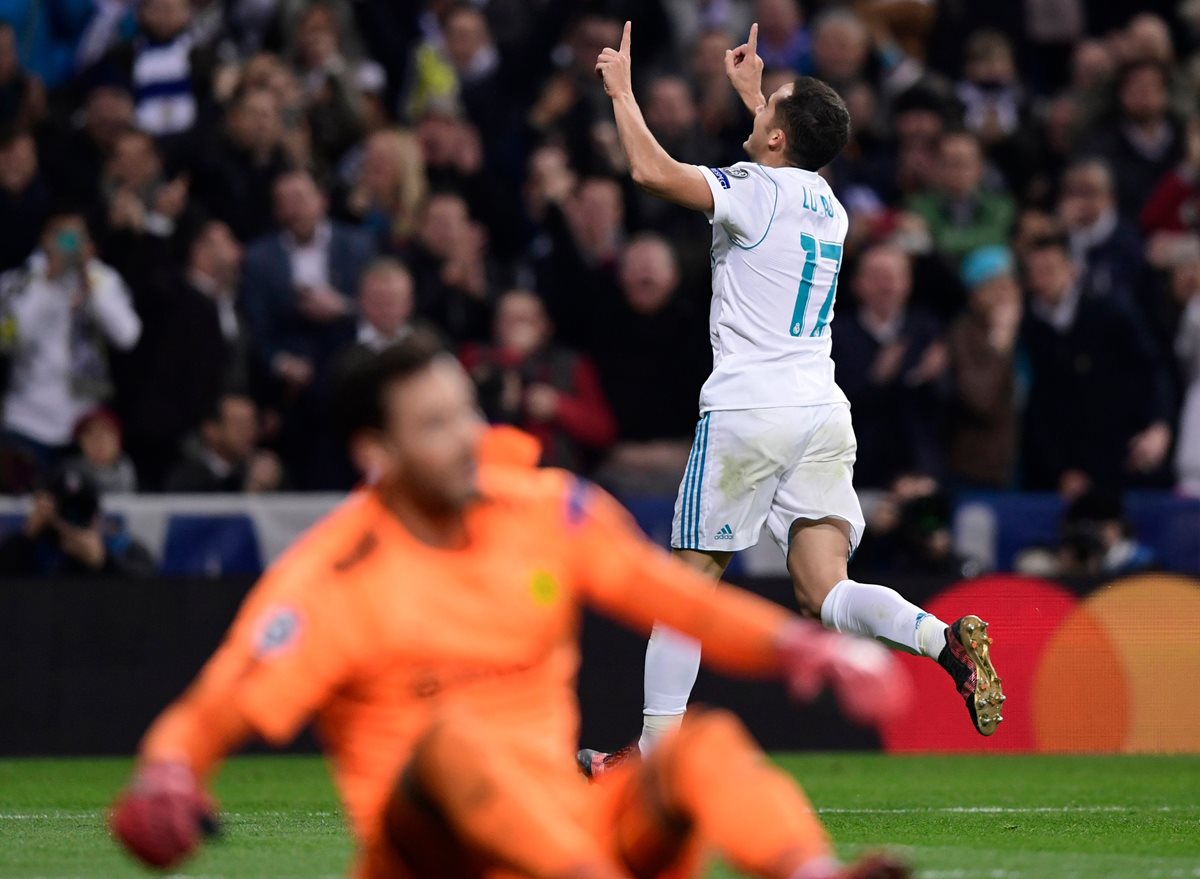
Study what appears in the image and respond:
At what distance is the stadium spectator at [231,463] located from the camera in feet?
39.5

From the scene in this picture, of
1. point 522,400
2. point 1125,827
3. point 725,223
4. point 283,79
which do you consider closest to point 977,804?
point 1125,827

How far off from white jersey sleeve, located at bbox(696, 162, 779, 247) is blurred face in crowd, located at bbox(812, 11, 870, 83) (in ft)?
22.3

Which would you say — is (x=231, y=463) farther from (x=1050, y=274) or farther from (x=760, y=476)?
(x=760, y=476)

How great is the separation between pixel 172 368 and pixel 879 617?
5.87 meters

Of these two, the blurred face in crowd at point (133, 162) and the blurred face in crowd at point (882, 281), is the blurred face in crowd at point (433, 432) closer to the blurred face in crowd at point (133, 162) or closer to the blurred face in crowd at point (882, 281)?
the blurred face in crowd at point (882, 281)

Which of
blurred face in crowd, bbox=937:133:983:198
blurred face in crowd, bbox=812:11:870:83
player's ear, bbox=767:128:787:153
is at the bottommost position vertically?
blurred face in crowd, bbox=937:133:983:198

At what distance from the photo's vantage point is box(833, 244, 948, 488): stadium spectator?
40.5 feet

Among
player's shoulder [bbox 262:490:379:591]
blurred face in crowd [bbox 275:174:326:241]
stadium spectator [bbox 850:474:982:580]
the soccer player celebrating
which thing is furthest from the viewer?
blurred face in crowd [bbox 275:174:326:241]

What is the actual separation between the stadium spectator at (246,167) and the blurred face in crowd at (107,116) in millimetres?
526

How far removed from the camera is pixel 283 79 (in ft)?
46.0

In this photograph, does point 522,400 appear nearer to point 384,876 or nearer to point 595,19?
point 595,19

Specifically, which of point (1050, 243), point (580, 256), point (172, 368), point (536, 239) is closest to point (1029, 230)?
point (1050, 243)

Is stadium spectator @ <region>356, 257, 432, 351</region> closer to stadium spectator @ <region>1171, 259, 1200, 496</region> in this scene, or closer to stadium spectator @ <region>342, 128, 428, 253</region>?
stadium spectator @ <region>342, 128, 428, 253</region>

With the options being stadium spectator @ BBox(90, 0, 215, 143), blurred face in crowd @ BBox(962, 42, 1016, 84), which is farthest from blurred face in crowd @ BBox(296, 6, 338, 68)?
blurred face in crowd @ BBox(962, 42, 1016, 84)
